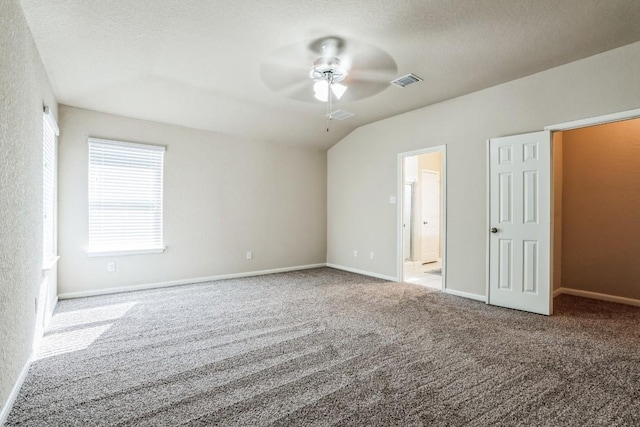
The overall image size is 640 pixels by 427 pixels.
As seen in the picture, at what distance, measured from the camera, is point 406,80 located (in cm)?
371

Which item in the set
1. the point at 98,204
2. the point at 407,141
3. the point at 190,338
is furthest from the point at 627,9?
the point at 98,204

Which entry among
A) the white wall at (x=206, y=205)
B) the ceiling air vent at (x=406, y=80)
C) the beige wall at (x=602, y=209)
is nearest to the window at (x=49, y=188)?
the white wall at (x=206, y=205)

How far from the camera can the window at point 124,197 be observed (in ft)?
14.1

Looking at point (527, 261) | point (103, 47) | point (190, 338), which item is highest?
point (103, 47)

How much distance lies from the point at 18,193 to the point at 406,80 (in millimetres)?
3723

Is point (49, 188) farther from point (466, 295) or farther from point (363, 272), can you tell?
point (466, 295)

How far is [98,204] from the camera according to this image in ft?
14.2

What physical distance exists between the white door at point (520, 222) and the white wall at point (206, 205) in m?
3.48

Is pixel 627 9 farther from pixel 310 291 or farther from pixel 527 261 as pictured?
pixel 310 291

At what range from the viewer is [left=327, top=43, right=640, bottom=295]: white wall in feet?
10.6

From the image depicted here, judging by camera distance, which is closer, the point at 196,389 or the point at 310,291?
the point at 196,389

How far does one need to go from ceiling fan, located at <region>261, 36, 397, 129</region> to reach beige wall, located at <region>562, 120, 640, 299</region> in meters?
3.18

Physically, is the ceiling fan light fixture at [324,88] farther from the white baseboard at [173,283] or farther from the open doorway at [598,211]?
the white baseboard at [173,283]

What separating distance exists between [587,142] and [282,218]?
4.98 m
